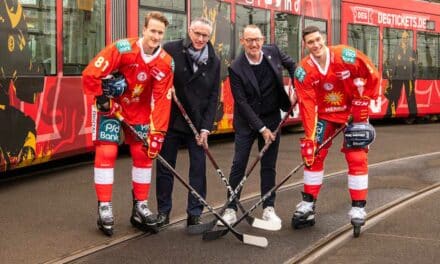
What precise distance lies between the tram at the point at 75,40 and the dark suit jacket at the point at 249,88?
563mm

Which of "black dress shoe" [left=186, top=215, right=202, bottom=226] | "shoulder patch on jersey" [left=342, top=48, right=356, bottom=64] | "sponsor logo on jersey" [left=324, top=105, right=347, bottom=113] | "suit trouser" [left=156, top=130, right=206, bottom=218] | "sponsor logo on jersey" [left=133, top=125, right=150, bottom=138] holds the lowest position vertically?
"black dress shoe" [left=186, top=215, right=202, bottom=226]

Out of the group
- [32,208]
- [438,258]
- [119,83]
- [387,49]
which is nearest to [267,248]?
[438,258]

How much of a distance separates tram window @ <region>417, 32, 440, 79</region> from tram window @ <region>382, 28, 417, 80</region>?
0.90 ft

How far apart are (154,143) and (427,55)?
14321 mm

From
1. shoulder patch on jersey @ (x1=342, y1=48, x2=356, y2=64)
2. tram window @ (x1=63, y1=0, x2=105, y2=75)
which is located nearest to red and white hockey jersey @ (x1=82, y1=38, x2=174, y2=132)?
shoulder patch on jersey @ (x1=342, y1=48, x2=356, y2=64)

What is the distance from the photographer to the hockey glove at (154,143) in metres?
5.26

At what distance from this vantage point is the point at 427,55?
59.5 ft

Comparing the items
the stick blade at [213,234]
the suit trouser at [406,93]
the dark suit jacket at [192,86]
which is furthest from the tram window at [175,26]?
the suit trouser at [406,93]

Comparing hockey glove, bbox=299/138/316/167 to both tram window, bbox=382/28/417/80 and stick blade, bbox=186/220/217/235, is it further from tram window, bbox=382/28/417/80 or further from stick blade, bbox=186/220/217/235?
tram window, bbox=382/28/417/80

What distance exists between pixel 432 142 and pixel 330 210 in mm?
7220

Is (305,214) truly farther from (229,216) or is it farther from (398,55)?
(398,55)

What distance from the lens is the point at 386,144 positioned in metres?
12.4

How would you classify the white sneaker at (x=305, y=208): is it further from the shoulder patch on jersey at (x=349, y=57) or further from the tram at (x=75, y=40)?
the shoulder patch on jersey at (x=349, y=57)

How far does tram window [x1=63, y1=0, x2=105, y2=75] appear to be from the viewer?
836 cm
